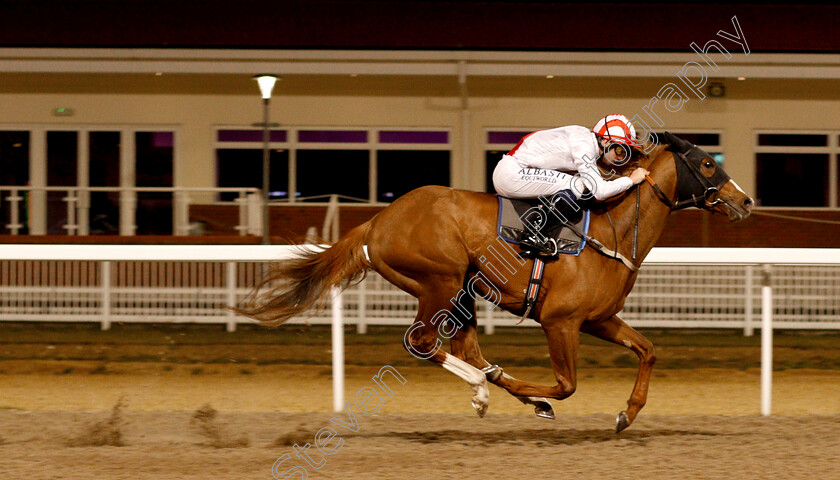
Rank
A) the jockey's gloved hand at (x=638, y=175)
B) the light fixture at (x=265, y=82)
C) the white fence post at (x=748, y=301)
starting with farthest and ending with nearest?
1. the light fixture at (x=265, y=82)
2. the white fence post at (x=748, y=301)
3. the jockey's gloved hand at (x=638, y=175)

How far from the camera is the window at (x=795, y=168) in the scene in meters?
12.6

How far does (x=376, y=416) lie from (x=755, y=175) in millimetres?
8815

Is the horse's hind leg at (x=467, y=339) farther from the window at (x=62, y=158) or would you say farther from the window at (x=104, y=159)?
the window at (x=62, y=158)

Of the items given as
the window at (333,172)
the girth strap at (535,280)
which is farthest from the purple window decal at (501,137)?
the girth strap at (535,280)

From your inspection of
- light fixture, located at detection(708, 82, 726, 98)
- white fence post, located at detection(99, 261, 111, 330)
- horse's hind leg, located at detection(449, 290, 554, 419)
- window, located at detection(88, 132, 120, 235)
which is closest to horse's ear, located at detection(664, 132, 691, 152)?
horse's hind leg, located at detection(449, 290, 554, 419)

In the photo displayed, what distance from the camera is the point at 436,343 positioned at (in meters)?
Result: 4.69

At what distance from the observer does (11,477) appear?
3822 millimetres

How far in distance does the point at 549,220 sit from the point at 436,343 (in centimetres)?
82

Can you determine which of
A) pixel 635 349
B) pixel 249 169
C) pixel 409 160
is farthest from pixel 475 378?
pixel 249 169

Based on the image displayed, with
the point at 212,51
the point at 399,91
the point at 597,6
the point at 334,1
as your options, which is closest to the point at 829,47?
the point at 597,6

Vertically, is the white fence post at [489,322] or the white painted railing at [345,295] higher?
the white painted railing at [345,295]

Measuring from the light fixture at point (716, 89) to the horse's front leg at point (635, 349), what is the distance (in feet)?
27.4

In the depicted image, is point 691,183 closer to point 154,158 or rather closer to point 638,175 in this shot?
point 638,175

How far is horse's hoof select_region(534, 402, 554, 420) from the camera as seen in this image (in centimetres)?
451
